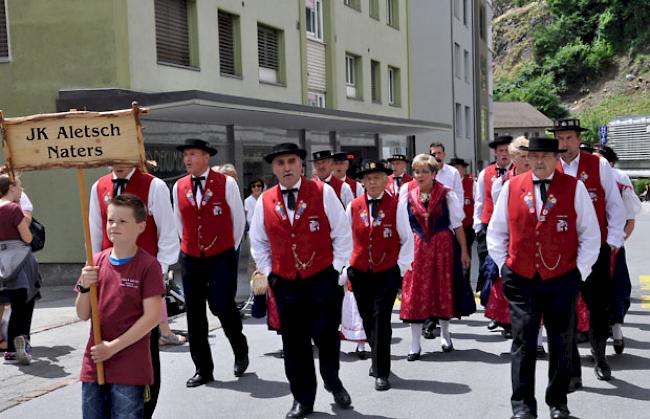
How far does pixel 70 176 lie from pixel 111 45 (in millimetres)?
2366

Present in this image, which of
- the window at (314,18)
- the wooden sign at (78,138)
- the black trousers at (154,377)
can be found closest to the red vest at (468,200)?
the black trousers at (154,377)

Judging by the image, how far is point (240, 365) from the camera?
7492 mm

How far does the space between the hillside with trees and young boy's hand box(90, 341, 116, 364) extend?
85.5 metres

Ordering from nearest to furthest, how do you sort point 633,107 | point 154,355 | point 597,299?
point 154,355, point 597,299, point 633,107

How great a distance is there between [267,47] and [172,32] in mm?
4368

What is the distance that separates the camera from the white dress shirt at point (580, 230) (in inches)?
224

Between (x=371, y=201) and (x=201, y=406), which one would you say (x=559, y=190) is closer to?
(x=371, y=201)

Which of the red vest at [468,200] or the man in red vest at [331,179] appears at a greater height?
the man in red vest at [331,179]

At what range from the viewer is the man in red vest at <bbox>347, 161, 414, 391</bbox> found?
22.6 feet

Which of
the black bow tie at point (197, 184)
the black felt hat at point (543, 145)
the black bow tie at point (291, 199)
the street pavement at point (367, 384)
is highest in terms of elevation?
the black felt hat at point (543, 145)

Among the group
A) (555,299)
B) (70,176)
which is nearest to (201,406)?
(555,299)

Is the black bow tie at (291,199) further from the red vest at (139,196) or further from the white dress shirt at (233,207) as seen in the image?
the white dress shirt at (233,207)

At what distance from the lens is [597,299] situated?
284 inches

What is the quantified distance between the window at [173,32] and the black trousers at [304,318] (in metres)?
10.6
